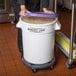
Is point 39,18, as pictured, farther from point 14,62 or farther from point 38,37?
point 14,62

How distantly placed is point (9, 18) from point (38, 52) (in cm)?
178

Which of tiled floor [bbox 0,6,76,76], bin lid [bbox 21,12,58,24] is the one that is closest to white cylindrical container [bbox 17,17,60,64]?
bin lid [bbox 21,12,58,24]

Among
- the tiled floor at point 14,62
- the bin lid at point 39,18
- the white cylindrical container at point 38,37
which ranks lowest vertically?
the tiled floor at point 14,62

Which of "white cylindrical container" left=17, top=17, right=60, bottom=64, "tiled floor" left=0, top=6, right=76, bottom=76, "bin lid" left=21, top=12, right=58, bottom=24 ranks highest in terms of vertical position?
"bin lid" left=21, top=12, right=58, bottom=24

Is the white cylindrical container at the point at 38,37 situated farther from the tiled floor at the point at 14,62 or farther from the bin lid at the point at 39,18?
the tiled floor at the point at 14,62

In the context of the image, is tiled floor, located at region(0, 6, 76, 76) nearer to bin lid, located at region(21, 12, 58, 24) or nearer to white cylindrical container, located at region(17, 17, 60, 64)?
white cylindrical container, located at region(17, 17, 60, 64)

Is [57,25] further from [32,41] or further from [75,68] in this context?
[75,68]

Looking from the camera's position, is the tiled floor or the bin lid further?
the tiled floor

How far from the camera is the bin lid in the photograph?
1982mm

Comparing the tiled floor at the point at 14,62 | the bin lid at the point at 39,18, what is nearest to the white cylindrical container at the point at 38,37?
the bin lid at the point at 39,18

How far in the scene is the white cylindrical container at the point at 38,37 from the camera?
1963 millimetres

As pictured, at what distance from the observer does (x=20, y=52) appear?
2.62m

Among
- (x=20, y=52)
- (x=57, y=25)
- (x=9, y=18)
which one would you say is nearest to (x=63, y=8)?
(x=9, y=18)

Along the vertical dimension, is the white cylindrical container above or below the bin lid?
below
